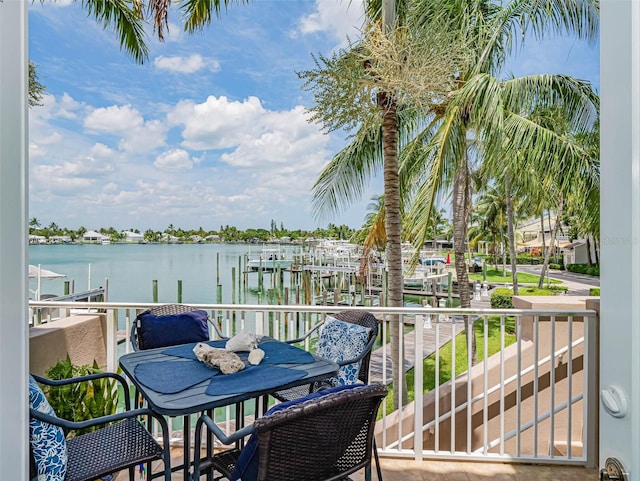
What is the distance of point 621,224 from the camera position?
2.10 ft

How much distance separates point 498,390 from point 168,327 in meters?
3.66

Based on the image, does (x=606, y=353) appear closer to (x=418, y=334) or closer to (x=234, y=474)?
(x=234, y=474)

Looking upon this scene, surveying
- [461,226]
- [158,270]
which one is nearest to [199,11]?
[461,226]

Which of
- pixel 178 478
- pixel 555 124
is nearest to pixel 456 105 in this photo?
pixel 555 124

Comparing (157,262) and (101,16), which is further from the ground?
(101,16)

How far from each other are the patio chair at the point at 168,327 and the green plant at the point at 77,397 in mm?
344

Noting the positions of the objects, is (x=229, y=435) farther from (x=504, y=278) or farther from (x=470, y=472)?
(x=504, y=278)

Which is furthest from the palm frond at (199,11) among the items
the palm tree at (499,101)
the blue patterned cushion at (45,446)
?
the blue patterned cushion at (45,446)

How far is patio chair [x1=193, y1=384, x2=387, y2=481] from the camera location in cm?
136

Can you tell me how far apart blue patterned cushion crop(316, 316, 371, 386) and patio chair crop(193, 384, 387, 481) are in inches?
33.1

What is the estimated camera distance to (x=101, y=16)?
5.28m

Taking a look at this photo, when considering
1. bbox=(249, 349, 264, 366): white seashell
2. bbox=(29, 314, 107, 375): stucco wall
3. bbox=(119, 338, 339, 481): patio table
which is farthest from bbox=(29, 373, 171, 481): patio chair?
bbox=(29, 314, 107, 375): stucco wall

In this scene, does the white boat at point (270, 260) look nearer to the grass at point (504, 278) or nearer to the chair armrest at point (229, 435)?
the chair armrest at point (229, 435)

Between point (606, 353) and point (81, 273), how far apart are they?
19948 millimetres
